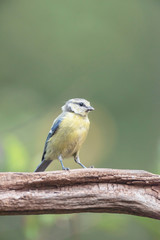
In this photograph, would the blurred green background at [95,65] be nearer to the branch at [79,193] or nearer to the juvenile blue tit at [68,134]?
the juvenile blue tit at [68,134]

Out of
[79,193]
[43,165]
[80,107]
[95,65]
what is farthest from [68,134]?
[95,65]

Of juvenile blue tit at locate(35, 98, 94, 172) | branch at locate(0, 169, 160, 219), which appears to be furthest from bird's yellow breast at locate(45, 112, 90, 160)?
branch at locate(0, 169, 160, 219)

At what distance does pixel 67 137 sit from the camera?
3.68m

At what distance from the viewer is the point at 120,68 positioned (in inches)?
300

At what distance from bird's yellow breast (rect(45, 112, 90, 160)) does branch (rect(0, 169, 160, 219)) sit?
0.94m

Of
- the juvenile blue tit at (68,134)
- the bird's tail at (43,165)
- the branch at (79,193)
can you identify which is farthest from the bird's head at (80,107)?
the branch at (79,193)

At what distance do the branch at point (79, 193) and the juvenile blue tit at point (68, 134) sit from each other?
3.08 ft

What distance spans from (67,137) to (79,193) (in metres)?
1.02

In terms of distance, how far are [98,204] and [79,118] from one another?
1227 millimetres

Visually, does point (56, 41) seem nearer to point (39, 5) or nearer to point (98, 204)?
point (39, 5)

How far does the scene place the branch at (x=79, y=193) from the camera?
2670 millimetres

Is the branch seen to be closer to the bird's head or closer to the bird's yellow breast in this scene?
the bird's yellow breast

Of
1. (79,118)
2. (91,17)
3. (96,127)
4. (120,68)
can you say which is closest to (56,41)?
(91,17)

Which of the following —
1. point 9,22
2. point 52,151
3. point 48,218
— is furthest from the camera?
point 9,22
